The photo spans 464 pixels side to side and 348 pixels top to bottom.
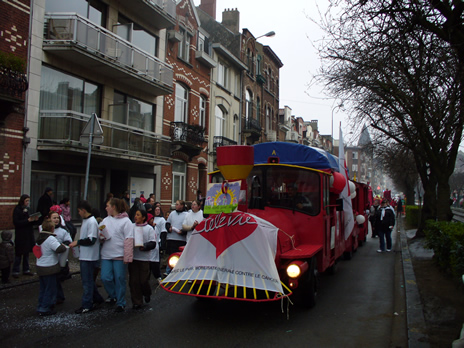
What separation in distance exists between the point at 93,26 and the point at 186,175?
30.9 feet

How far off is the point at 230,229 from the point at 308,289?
70.9 inches

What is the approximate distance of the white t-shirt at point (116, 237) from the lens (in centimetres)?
611

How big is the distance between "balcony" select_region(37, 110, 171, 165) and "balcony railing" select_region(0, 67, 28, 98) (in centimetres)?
165

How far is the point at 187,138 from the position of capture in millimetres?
20531

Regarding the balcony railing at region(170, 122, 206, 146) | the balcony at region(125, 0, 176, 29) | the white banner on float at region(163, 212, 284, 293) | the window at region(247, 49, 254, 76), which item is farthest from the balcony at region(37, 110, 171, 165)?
the window at region(247, 49, 254, 76)

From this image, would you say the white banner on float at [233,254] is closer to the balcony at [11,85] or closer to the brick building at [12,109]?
the balcony at [11,85]

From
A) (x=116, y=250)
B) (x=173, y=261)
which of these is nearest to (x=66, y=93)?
(x=116, y=250)

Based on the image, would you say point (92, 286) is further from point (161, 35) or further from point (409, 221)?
point (409, 221)

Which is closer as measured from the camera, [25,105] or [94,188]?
[25,105]

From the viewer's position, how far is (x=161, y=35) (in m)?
19.3

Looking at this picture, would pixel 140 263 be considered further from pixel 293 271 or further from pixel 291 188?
pixel 291 188

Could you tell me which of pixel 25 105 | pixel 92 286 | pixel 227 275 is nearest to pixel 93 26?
pixel 25 105

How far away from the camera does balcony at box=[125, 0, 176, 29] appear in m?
16.8

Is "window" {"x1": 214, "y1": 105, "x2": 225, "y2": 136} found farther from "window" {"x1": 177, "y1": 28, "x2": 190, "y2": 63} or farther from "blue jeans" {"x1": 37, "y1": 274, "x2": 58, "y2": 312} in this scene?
"blue jeans" {"x1": 37, "y1": 274, "x2": 58, "y2": 312}
